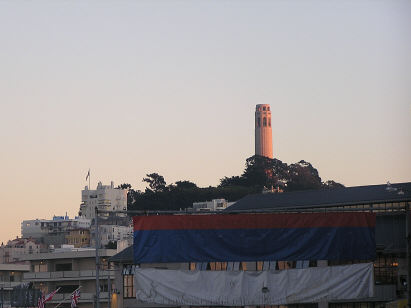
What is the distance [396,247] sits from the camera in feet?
269

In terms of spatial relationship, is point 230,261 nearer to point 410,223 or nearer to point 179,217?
point 179,217

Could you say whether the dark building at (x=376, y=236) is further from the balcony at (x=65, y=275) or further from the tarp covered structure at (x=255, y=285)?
the balcony at (x=65, y=275)

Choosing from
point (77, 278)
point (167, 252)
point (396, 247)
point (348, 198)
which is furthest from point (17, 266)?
point (167, 252)

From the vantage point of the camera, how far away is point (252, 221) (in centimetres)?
4469

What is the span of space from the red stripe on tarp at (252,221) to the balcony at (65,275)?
3287 inches

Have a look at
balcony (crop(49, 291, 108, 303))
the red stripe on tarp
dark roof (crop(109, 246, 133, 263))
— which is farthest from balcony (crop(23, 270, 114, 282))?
the red stripe on tarp

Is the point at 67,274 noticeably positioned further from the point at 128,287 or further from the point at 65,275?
the point at 128,287

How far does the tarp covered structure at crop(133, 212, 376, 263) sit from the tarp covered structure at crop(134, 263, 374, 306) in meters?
0.82

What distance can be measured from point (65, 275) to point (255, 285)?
8785 centimetres

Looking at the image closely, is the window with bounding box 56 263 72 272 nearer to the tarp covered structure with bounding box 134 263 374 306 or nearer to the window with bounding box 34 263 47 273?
the window with bounding box 34 263 47 273

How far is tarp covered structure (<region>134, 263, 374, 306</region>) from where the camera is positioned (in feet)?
146

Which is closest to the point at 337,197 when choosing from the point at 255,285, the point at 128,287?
the point at 128,287

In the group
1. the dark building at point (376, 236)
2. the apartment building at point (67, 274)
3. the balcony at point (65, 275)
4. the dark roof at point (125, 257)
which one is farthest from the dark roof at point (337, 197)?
the apartment building at point (67, 274)

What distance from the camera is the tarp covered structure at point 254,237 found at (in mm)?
44438
